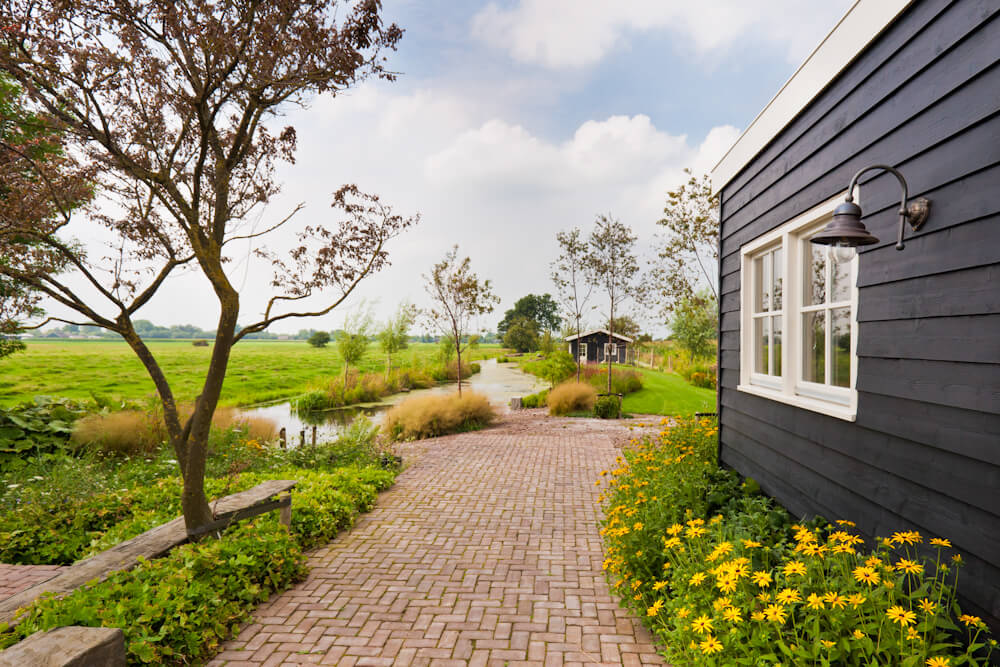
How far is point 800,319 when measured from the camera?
11.7 feet

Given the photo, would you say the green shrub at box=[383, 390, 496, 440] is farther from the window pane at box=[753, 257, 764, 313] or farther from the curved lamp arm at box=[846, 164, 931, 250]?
the curved lamp arm at box=[846, 164, 931, 250]

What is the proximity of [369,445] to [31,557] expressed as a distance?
4.14m

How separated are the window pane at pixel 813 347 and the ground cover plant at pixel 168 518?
428 cm

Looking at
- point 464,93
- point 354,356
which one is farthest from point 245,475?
point 354,356

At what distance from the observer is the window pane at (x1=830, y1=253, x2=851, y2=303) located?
294 centimetres

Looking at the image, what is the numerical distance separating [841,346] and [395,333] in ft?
69.6

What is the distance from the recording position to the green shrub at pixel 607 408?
13.4 metres

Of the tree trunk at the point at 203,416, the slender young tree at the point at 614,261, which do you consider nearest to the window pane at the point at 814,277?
the tree trunk at the point at 203,416

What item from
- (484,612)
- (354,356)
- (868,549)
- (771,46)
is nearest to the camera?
(868,549)

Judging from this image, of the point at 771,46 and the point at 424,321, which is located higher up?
the point at 771,46

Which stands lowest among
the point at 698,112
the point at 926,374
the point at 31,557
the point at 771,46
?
the point at 31,557

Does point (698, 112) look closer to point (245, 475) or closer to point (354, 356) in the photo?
point (245, 475)

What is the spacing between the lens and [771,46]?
21.6ft

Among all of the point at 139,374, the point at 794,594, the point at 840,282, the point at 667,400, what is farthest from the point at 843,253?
the point at 139,374
